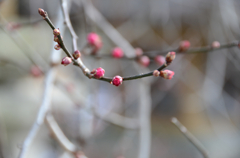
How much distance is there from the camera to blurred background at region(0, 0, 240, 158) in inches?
77.5

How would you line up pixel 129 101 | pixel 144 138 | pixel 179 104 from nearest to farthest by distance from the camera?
1. pixel 144 138
2. pixel 129 101
3. pixel 179 104

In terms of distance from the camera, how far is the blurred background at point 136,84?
1970 mm

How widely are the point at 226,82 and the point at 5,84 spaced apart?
2.85 m

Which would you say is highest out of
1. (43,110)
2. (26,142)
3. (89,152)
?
(89,152)

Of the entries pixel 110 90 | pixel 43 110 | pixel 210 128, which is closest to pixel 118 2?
pixel 110 90

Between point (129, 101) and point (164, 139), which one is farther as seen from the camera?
point (164, 139)

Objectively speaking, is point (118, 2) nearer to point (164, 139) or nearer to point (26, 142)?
point (164, 139)

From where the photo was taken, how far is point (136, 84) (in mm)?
1821

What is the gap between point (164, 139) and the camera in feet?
8.66

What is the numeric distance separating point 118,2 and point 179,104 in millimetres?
1684

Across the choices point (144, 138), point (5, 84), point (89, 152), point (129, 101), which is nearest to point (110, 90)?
point (129, 101)

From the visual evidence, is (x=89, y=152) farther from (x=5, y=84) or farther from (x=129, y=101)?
(x=5, y=84)

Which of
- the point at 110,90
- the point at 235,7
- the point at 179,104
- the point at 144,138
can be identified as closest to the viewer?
the point at 144,138

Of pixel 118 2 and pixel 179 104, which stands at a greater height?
pixel 118 2
